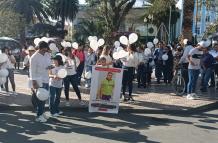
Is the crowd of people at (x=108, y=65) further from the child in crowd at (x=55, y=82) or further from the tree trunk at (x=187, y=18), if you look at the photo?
the tree trunk at (x=187, y=18)

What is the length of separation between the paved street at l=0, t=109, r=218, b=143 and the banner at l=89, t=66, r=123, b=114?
30 cm

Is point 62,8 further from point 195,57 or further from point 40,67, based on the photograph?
point 40,67

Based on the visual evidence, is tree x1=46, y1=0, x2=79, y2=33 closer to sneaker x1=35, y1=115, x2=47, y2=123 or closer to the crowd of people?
the crowd of people

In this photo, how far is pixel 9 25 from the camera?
44.2 meters

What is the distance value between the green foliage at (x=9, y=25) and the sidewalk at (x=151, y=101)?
92.3 feet

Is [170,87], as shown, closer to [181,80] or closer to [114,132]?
[181,80]

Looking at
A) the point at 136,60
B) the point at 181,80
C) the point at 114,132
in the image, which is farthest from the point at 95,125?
the point at 181,80

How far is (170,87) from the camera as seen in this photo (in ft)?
58.6

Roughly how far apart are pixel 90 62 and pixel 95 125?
21.0ft

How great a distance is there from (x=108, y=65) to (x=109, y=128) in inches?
102

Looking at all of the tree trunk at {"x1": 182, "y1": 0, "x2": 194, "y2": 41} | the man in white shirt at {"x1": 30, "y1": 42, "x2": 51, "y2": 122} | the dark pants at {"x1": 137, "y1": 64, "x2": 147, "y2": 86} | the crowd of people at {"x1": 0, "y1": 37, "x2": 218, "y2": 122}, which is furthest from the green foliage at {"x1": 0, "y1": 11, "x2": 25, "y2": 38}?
the man in white shirt at {"x1": 30, "y1": 42, "x2": 51, "y2": 122}

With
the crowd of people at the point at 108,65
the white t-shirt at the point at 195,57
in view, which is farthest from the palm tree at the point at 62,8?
the white t-shirt at the point at 195,57

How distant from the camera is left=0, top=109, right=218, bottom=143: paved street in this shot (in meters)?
9.07

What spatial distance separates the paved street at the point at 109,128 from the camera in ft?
29.8
